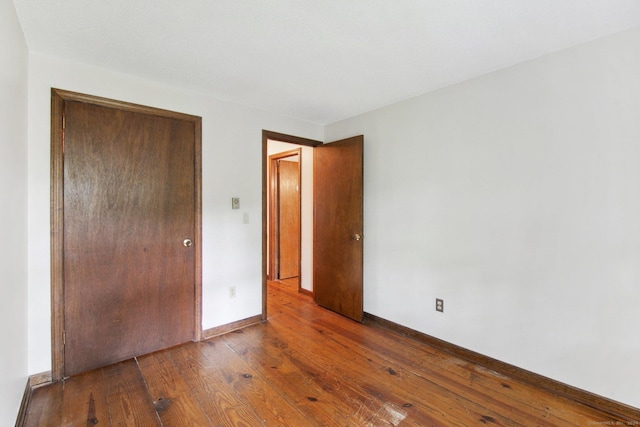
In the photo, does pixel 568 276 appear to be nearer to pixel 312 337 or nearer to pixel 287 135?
pixel 312 337

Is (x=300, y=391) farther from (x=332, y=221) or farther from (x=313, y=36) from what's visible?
(x=313, y=36)

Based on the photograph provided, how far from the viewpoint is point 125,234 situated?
233cm

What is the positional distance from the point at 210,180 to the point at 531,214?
8.47ft

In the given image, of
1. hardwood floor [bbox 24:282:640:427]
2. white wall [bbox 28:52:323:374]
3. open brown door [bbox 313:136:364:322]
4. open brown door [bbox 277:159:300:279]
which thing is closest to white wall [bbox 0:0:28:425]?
white wall [bbox 28:52:323:374]

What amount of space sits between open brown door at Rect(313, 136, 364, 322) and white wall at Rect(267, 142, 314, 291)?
28 cm

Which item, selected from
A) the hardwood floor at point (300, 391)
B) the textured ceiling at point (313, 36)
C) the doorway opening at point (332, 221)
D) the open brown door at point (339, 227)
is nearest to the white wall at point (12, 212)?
the textured ceiling at point (313, 36)

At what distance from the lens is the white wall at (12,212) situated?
4.47 ft

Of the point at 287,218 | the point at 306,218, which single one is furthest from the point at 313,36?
the point at 287,218

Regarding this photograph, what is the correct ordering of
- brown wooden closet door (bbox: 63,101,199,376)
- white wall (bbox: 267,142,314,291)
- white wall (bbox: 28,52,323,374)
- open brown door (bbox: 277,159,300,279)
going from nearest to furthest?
white wall (bbox: 28,52,323,374) → brown wooden closet door (bbox: 63,101,199,376) → white wall (bbox: 267,142,314,291) → open brown door (bbox: 277,159,300,279)

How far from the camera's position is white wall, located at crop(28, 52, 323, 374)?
6.51 ft

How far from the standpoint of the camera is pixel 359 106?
3.02m

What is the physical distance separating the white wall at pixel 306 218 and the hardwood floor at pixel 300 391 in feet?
4.64

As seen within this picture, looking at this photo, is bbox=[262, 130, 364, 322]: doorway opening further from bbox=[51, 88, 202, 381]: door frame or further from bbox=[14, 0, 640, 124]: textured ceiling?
bbox=[51, 88, 202, 381]: door frame

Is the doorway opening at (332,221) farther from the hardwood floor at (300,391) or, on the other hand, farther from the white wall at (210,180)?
the hardwood floor at (300,391)
